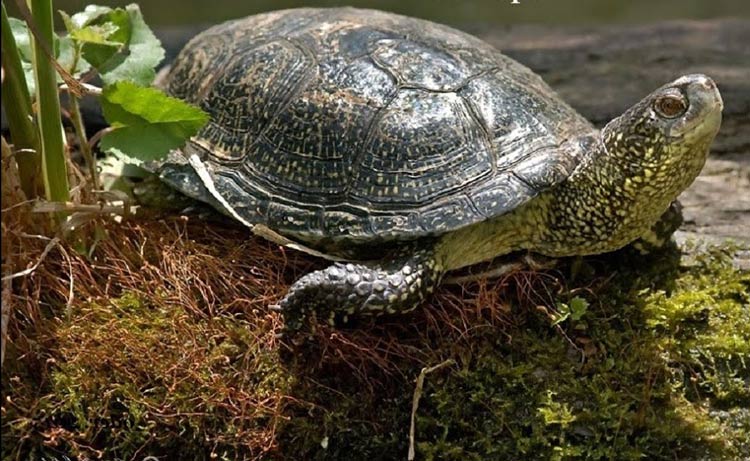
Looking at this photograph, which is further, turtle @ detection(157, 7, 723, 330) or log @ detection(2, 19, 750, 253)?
log @ detection(2, 19, 750, 253)

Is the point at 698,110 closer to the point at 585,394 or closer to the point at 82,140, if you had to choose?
the point at 585,394

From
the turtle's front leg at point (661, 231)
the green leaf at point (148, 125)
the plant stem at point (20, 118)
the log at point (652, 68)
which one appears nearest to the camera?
the plant stem at point (20, 118)

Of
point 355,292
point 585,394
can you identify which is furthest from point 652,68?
point 355,292

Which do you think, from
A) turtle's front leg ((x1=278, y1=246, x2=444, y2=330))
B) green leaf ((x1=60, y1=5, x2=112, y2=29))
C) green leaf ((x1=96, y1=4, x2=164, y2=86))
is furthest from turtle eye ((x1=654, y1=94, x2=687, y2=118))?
green leaf ((x1=60, y1=5, x2=112, y2=29))

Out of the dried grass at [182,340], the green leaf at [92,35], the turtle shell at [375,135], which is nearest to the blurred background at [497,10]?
the turtle shell at [375,135]

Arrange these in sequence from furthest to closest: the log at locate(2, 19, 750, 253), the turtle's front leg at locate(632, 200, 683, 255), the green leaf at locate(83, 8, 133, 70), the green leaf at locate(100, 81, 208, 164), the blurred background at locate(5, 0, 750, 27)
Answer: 1. the blurred background at locate(5, 0, 750, 27)
2. the log at locate(2, 19, 750, 253)
3. the turtle's front leg at locate(632, 200, 683, 255)
4. the green leaf at locate(83, 8, 133, 70)
5. the green leaf at locate(100, 81, 208, 164)

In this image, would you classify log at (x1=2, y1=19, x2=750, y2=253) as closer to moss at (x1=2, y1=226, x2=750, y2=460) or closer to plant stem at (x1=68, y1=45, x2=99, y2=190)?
moss at (x1=2, y1=226, x2=750, y2=460)

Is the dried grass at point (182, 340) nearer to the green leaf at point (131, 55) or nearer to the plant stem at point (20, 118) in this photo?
the plant stem at point (20, 118)
